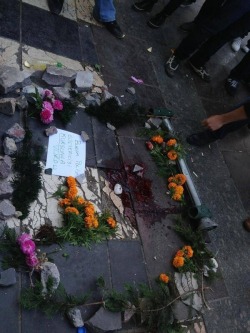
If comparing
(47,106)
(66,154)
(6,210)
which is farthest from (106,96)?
(6,210)

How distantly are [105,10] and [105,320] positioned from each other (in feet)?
11.1

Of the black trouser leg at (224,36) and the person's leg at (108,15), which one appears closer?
the person's leg at (108,15)

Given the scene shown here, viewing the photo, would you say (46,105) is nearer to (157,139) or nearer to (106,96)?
(106,96)

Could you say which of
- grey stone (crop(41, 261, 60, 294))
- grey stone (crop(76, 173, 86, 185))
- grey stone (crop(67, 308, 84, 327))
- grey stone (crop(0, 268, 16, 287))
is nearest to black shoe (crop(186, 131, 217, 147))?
grey stone (crop(76, 173, 86, 185))

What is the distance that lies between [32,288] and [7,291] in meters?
0.16

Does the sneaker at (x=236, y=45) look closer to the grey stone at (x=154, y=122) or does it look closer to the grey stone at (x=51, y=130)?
the grey stone at (x=154, y=122)

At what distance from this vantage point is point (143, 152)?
3.61 meters

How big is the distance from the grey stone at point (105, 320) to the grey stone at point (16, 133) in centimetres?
148

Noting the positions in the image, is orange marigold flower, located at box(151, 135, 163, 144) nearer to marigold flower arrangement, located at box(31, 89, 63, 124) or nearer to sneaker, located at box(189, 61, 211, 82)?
marigold flower arrangement, located at box(31, 89, 63, 124)

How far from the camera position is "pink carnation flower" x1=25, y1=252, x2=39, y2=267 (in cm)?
235

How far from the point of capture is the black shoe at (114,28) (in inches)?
171

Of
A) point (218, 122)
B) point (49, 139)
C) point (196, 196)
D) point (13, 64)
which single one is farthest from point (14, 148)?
point (218, 122)

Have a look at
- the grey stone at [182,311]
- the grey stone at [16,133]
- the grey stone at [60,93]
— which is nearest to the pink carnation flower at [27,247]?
the grey stone at [16,133]

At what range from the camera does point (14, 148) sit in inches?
111
